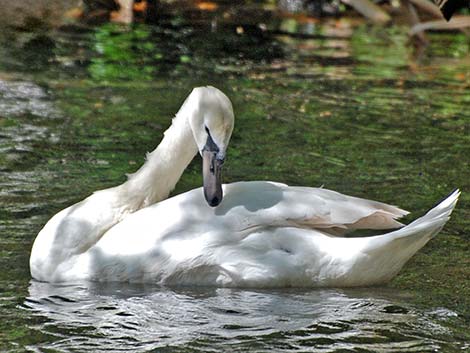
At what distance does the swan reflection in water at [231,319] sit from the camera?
18.5 feet

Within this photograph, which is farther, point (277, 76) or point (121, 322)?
point (277, 76)

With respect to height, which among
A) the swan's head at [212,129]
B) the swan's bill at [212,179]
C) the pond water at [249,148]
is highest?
the swan's head at [212,129]

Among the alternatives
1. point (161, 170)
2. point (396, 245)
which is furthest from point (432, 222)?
point (161, 170)

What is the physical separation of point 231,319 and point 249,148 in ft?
12.8

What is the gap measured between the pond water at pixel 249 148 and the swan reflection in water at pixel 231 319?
0.01 metres

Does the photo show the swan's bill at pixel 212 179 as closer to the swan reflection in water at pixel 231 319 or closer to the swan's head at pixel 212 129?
the swan's head at pixel 212 129

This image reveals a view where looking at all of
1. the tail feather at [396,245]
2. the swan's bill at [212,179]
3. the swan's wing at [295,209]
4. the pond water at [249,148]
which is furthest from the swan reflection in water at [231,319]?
the swan's bill at [212,179]

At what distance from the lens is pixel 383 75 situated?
44.9 feet

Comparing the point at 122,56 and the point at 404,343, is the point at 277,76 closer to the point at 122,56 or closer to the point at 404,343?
the point at 122,56

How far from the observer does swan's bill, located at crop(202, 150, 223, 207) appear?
640 cm

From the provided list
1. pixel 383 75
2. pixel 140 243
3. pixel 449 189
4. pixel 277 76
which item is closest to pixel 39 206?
pixel 140 243

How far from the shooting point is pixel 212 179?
647cm

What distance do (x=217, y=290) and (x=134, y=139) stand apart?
3731mm

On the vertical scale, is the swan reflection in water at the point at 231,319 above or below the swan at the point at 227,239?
below
